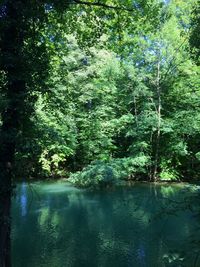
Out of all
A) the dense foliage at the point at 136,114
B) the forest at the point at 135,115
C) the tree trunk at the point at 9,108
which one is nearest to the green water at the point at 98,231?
the tree trunk at the point at 9,108

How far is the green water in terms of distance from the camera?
775cm

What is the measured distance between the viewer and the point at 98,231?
10.2 metres

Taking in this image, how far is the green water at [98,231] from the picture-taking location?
25.4ft

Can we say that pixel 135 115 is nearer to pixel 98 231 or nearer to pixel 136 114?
pixel 136 114

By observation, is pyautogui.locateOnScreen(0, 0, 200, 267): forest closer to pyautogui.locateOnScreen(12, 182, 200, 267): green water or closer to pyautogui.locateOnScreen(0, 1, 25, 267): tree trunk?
pyautogui.locateOnScreen(12, 182, 200, 267): green water

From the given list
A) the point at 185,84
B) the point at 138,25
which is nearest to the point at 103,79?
the point at 185,84

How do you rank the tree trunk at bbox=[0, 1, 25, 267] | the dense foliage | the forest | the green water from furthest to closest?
the dense foliage → the forest → the green water → the tree trunk at bbox=[0, 1, 25, 267]

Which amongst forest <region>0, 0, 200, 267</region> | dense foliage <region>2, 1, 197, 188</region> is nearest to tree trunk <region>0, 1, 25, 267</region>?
forest <region>0, 0, 200, 267</region>

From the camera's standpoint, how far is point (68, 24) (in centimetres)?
746

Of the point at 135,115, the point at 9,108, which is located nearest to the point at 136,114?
the point at 135,115

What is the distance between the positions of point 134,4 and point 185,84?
12.9 m

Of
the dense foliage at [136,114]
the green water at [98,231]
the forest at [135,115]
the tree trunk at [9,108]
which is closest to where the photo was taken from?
the tree trunk at [9,108]

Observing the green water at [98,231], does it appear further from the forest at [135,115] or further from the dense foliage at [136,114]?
the dense foliage at [136,114]

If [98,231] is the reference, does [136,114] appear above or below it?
above
